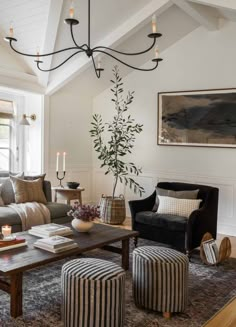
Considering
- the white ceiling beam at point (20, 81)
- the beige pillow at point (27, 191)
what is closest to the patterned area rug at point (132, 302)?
the beige pillow at point (27, 191)

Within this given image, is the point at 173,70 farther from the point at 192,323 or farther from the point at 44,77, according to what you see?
the point at 192,323

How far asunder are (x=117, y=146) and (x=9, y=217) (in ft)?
7.62

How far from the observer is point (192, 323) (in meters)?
2.45

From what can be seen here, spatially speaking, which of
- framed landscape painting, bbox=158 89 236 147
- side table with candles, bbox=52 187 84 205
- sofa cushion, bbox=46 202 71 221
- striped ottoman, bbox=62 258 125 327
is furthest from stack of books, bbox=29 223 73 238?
framed landscape painting, bbox=158 89 236 147

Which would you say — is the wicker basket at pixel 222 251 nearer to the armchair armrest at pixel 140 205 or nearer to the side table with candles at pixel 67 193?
the armchair armrest at pixel 140 205

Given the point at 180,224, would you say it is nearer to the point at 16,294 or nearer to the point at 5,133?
the point at 16,294

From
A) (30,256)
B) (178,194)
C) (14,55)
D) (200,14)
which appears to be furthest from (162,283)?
(14,55)

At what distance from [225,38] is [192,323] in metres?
4.11

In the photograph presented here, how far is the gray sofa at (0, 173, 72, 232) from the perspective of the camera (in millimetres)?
3871

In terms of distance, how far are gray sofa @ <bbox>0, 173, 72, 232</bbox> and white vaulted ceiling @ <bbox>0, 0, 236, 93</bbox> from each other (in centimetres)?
169

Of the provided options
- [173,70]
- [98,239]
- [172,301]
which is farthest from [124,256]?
[173,70]

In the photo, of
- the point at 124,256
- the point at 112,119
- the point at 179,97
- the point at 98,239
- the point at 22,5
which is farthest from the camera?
the point at 112,119

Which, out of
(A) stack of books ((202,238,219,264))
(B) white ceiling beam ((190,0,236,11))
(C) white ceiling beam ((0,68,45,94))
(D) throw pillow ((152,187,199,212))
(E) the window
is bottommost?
(A) stack of books ((202,238,219,264))

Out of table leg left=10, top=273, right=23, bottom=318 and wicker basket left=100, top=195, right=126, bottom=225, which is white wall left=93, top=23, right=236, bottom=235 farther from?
table leg left=10, top=273, right=23, bottom=318
